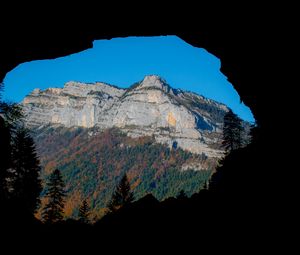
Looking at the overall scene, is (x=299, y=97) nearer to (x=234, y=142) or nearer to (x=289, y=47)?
(x=289, y=47)

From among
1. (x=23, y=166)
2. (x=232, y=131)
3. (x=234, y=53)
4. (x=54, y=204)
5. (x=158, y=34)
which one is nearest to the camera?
(x=234, y=53)

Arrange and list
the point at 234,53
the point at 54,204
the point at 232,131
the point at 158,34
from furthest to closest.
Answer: the point at 232,131 < the point at 54,204 < the point at 158,34 < the point at 234,53

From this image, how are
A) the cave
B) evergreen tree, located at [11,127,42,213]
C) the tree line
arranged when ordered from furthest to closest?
evergreen tree, located at [11,127,42,213] < the tree line < the cave

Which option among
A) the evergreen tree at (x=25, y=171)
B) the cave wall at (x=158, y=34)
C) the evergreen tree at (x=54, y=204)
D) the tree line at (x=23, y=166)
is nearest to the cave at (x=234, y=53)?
the cave wall at (x=158, y=34)

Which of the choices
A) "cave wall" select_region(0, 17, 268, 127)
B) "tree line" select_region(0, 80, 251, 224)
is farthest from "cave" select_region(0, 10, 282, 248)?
"tree line" select_region(0, 80, 251, 224)

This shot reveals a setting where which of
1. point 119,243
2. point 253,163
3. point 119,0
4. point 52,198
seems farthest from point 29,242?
point 52,198

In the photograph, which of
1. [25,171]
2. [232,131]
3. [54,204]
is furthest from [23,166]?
[232,131]

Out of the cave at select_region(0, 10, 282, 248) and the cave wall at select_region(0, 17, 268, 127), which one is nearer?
the cave at select_region(0, 10, 282, 248)

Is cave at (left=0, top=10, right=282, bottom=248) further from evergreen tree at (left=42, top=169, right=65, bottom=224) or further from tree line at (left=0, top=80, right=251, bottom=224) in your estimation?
evergreen tree at (left=42, top=169, right=65, bottom=224)

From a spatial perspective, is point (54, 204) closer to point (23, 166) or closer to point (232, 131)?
point (23, 166)
